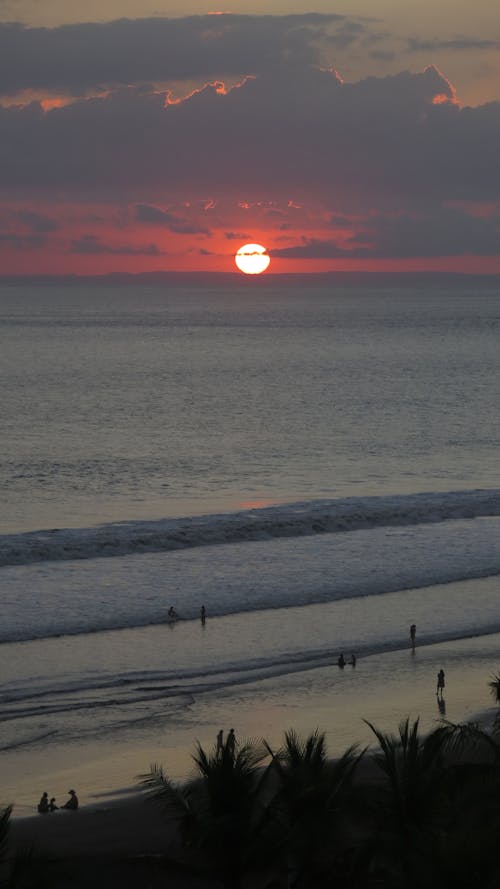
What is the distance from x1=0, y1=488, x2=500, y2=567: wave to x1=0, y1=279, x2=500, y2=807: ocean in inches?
5.7

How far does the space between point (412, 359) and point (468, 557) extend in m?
126

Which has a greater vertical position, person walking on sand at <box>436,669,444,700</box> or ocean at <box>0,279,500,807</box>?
ocean at <box>0,279,500,807</box>

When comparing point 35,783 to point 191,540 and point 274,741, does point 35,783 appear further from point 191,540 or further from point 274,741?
point 191,540

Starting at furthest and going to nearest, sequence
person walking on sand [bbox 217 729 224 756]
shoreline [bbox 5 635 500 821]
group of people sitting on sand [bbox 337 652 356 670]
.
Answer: group of people sitting on sand [bbox 337 652 356 670]
shoreline [bbox 5 635 500 821]
person walking on sand [bbox 217 729 224 756]

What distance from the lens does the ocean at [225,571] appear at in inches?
1154

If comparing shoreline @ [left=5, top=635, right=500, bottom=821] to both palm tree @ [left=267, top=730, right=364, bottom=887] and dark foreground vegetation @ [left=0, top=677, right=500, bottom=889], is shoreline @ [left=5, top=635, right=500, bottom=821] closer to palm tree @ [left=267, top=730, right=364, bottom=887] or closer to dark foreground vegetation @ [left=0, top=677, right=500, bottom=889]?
dark foreground vegetation @ [left=0, top=677, right=500, bottom=889]

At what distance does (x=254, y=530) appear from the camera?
5331cm

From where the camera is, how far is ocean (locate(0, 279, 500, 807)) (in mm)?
29312

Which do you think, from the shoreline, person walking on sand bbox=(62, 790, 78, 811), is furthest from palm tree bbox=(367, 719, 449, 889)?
the shoreline

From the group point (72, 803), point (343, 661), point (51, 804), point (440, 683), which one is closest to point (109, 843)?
point (72, 803)

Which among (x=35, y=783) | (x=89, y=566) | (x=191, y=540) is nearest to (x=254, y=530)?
(x=191, y=540)

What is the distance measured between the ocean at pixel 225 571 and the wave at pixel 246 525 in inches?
5.7

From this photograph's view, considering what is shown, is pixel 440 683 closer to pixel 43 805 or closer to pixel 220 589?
pixel 43 805

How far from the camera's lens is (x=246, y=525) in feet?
177
